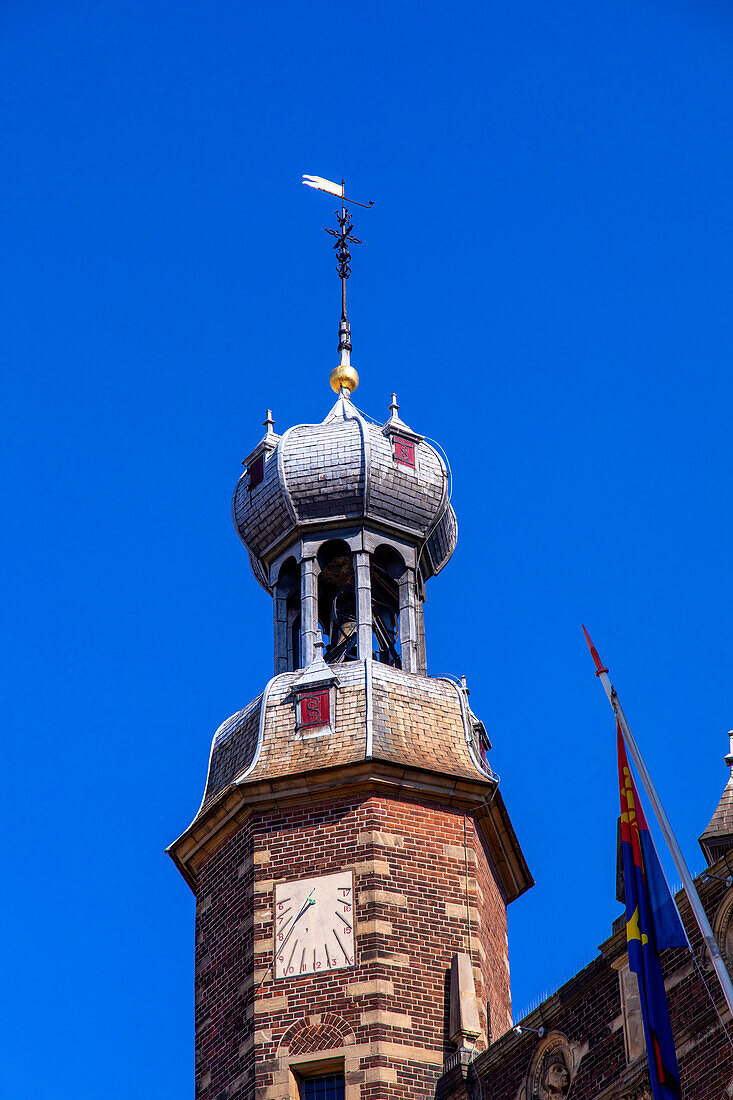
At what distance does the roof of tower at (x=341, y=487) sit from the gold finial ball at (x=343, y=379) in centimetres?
251

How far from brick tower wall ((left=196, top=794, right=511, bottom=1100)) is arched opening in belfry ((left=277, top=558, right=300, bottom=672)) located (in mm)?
5082

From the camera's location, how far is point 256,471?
144ft

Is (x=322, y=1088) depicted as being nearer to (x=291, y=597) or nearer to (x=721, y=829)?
(x=721, y=829)

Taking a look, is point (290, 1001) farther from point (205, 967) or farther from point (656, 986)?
point (656, 986)

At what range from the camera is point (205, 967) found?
1494 inches

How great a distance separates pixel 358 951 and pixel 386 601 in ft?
30.2

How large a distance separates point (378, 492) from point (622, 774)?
497 inches

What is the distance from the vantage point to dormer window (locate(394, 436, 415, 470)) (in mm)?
43156

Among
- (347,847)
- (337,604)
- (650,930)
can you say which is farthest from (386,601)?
(650,930)

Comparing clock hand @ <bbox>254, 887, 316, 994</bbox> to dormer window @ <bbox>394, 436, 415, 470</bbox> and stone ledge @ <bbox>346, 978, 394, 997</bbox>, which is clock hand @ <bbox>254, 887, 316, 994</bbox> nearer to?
stone ledge @ <bbox>346, 978, 394, 997</bbox>

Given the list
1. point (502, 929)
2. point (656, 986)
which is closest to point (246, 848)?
point (502, 929)

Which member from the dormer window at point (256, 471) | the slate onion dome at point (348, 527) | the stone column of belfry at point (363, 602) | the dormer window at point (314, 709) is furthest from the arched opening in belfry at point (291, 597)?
the dormer window at point (314, 709)

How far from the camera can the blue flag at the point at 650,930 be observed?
28172mm

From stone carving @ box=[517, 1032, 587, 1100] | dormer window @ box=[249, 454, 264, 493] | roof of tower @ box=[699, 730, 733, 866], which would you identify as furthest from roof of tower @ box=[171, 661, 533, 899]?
stone carving @ box=[517, 1032, 587, 1100]
